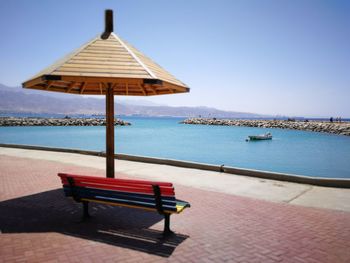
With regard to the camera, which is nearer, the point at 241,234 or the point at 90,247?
the point at 90,247

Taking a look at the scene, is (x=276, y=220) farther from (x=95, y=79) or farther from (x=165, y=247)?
(x=95, y=79)

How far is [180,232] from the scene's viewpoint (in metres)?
5.25

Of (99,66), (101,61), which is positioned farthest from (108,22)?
(99,66)

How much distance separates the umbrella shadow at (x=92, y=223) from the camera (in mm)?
4824

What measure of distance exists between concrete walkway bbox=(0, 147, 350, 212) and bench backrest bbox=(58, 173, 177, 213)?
11.7 ft

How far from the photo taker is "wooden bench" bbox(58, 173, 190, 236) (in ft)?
15.9

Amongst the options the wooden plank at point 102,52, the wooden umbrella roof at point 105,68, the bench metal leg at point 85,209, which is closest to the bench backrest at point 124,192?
the bench metal leg at point 85,209

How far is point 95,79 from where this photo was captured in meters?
6.01

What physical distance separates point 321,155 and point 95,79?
30.6 m

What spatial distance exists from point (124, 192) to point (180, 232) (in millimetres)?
1192

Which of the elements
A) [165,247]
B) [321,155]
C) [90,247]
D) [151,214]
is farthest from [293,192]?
[321,155]

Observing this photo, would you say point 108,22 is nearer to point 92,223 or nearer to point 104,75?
point 104,75

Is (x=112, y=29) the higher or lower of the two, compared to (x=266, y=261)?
higher

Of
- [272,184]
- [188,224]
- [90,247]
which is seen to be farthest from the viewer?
[272,184]
